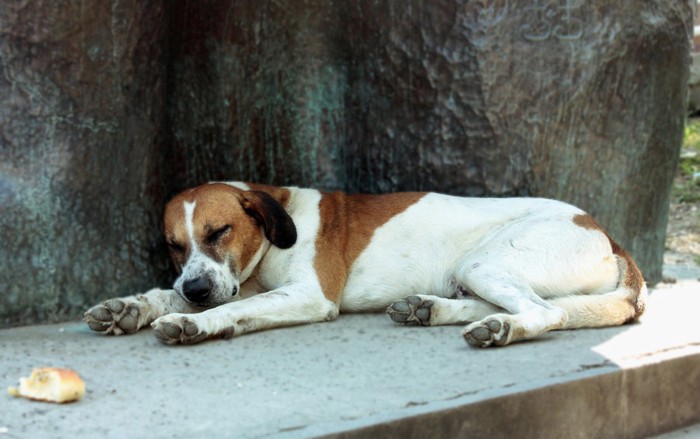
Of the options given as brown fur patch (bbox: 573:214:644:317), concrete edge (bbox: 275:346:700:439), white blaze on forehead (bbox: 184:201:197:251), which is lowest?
concrete edge (bbox: 275:346:700:439)

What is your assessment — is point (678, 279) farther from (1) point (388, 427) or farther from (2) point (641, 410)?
(1) point (388, 427)

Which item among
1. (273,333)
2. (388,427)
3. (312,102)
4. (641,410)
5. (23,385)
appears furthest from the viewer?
(312,102)

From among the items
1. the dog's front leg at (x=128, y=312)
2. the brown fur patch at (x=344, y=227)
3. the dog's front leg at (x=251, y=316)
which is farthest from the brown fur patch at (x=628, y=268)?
the dog's front leg at (x=128, y=312)

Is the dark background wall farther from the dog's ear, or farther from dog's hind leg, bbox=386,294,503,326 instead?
dog's hind leg, bbox=386,294,503,326

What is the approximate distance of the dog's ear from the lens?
5.43m

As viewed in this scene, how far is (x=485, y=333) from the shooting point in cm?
462

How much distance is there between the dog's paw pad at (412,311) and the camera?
5164 mm

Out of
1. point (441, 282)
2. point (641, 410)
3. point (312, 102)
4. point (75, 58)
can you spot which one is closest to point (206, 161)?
point (312, 102)

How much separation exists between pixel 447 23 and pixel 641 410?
250 cm

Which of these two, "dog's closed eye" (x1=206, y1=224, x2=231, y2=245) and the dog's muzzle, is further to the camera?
"dog's closed eye" (x1=206, y1=224, x2=231, y2=245)

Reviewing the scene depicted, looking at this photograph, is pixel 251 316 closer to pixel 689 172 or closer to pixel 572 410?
pixel 572 410

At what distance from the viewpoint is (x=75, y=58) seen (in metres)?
5.18

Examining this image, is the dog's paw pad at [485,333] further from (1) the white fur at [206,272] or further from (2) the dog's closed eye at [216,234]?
(2) the dog's closed eye at [216,234]

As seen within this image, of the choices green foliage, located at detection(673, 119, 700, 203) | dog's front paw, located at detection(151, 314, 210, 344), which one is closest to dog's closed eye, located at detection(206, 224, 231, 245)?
dog's front paw, located at detection(151, 314, 210, 344)
